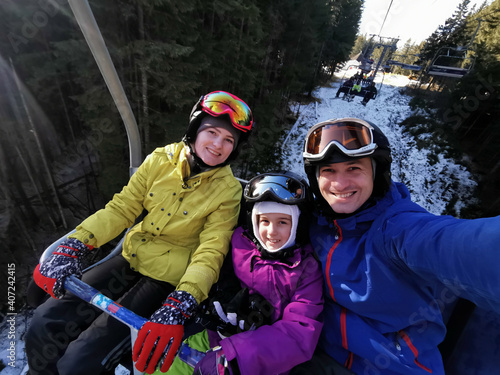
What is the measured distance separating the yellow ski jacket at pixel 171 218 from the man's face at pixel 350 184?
100 centimetres

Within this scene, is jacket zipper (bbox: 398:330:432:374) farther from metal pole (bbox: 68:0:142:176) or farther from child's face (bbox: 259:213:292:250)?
metal pole (bbox: 68:0:142:176)

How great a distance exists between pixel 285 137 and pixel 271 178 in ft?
49.6

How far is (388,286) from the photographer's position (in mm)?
1500

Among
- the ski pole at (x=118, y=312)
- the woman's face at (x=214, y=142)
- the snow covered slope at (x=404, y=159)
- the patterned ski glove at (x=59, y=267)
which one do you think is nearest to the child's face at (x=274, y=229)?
the woman's face at (x=214, y=142)

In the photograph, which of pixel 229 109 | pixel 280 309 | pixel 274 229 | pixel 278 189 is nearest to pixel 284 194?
pixel 278 189

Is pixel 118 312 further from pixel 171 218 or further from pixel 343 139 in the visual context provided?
pixel 343 139

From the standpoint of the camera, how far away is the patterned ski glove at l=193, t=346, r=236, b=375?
147 centimetres

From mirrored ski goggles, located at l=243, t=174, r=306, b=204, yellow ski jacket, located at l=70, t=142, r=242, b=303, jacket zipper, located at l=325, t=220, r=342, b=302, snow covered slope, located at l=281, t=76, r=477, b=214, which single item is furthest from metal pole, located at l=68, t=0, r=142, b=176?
snow covered slope, located at l=281, t=76, r=477, b=214

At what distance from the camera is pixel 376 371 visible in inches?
62.2

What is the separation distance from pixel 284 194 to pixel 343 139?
661mm

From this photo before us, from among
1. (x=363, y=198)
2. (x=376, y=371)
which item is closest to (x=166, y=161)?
(x=363, y=198)

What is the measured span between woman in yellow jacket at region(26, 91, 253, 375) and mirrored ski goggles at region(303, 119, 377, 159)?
2.75ft

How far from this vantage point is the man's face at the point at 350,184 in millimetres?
1676

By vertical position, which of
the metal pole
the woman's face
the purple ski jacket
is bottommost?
the purple ski jacket
